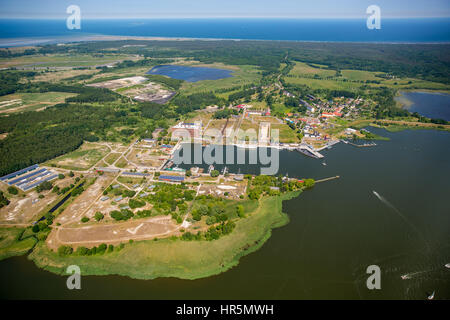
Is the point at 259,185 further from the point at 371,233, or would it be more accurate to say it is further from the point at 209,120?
the point at 209,120

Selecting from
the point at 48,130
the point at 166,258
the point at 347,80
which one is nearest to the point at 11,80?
the point at 48,130

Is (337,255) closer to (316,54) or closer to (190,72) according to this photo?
(190,72)

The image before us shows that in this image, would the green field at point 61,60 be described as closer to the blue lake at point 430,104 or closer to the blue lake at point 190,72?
the blue lake at point 190,72

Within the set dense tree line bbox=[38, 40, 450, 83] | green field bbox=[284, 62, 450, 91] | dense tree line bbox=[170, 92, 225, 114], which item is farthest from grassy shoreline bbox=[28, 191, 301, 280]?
dense tree line bbox=[38, 40, 450, 83]

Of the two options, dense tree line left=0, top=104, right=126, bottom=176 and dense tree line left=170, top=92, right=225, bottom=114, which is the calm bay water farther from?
dense tree line left=170, top=92, right=225, bottom=114

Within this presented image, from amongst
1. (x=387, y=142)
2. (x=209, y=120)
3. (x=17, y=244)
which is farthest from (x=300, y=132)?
(x=17, y=244)
